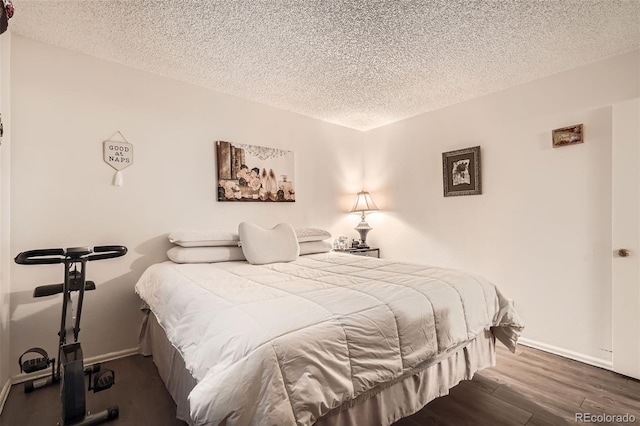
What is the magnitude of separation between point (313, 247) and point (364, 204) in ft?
4.21

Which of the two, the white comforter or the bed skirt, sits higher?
the white comforter

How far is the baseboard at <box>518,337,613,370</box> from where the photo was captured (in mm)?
2386

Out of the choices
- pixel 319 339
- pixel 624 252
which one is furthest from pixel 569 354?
pixel 319 339

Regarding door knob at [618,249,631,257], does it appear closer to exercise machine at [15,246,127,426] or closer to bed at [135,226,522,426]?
bed at [135,226,522,426]

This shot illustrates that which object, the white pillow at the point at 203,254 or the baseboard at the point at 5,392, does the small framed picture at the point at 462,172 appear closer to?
the white pillow at the point at 203,254

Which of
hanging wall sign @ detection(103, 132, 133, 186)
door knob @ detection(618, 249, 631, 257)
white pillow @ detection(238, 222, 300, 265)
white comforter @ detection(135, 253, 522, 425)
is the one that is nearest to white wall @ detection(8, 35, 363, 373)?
hanging wall sign @ detection(103, 132, 133, 186)

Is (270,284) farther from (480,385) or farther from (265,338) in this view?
(480,385)

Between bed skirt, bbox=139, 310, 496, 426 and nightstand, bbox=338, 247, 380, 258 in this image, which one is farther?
nightstand, bbox=338, 247, 380, 258

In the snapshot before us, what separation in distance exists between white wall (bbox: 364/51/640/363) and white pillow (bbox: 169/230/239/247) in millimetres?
2305

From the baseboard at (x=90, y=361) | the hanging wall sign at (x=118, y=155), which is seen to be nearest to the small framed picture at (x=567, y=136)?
the hanging wall sign at (x=118, y=155)

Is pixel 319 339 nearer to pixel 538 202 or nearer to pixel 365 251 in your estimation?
pixel 538 202

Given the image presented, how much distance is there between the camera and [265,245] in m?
2.62

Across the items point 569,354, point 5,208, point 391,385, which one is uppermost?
point 5,208

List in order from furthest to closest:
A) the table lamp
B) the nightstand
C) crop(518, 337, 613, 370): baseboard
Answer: the table lamp
the nightstand
crop(518, 337, 613, 370): baseboard
